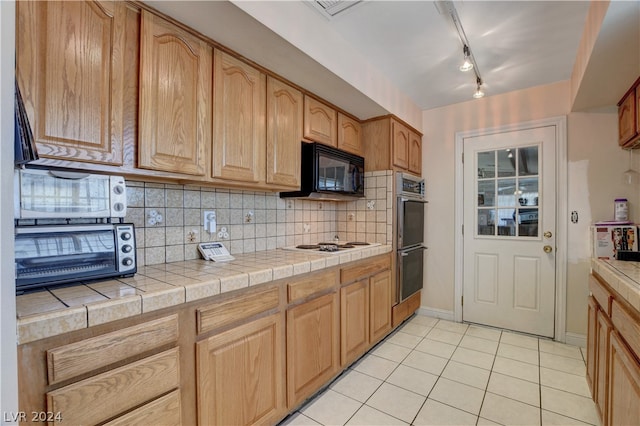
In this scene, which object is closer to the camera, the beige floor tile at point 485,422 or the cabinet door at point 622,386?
the cabinet door at point 622,386

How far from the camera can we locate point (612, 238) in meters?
2.23

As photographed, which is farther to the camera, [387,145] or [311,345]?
[387,145]

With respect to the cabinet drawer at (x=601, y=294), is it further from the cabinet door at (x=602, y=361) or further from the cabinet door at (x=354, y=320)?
the cabinet door at (x=354, y=320)

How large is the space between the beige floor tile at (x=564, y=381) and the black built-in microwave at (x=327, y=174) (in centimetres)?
200

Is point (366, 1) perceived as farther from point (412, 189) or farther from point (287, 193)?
point (412, 189)

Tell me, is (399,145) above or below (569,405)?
above

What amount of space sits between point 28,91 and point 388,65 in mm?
2250

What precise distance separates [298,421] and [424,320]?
2028 mm

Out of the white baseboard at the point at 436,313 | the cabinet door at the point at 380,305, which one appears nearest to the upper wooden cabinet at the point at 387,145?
the cabinet door at the point at 380,305

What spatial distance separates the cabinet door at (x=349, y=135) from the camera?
2.64m

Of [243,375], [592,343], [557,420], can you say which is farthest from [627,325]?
[243,375]

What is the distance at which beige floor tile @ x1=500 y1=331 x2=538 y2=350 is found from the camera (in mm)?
2623

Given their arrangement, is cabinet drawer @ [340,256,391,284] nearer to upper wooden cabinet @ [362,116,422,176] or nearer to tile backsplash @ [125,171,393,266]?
tile backsplash @ [125,171,393,266]

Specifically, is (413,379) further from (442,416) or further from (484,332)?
(484,332)
